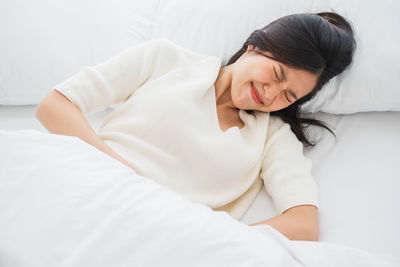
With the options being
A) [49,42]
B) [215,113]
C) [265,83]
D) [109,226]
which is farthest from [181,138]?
[49,42]

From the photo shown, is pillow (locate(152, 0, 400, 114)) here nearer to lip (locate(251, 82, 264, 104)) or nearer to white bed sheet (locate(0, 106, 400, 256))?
white bed sheet (locate(0, 106, 400, 256))

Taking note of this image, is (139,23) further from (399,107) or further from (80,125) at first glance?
(399,107)

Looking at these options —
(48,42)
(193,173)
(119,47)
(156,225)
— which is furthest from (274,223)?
(48,42)

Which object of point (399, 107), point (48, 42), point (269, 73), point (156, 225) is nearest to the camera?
point (156, 225)

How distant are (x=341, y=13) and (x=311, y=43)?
0.25 m

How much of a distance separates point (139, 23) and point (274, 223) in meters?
0.78

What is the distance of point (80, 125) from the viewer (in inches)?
28.6

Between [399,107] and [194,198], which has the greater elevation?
[399,107]

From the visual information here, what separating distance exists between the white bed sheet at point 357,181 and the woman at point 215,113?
5 centimetres

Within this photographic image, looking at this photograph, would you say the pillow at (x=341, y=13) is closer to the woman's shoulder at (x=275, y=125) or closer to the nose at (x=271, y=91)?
the woman's shoulder at (x=275, y=125)

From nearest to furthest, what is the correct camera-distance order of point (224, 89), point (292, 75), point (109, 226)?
point (109, 226), point (292, 75), point (224, 89)

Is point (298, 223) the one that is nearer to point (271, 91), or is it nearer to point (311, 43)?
point (271, 91)

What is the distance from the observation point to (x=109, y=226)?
42 centimetres

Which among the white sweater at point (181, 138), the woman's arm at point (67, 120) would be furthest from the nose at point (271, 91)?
the woman's arm at point (67, 120)
